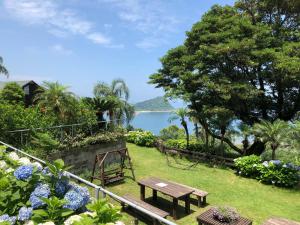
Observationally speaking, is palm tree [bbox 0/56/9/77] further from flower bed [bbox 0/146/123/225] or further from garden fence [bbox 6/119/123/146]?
flower bed [bbox 0/146/123/225]

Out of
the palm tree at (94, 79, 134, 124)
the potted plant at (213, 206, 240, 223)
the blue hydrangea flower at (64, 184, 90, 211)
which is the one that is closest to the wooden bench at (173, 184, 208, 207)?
the potted plant at (213, 206, 240, 223)

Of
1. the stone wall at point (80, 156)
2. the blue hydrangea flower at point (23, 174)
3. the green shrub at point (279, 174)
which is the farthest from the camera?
→ the green shrub at point (279, 174)

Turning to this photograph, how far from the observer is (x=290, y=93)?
60.2 ft

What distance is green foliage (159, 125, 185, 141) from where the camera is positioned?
2522 centimetres

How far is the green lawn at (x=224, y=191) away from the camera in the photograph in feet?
32.6

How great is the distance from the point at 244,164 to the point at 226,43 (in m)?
7.45

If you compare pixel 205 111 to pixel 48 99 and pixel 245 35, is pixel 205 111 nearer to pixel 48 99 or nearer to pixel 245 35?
pixel 245 35

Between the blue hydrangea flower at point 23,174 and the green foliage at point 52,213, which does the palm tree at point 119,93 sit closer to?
the blue hydrangea flower at point 23,174

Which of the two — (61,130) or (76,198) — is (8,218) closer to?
(76,198)

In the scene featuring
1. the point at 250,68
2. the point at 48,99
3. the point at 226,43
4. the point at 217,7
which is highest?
the point at 217,7

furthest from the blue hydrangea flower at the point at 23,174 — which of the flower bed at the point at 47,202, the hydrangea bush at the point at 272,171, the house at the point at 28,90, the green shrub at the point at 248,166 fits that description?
the house at the point at 28,90

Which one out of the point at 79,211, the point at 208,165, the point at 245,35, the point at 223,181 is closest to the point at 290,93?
the point at 245,35

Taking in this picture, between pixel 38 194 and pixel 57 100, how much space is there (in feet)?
37.1

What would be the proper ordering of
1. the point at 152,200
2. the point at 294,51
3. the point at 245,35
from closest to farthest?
the point at 152,200 < the point at 294,51 < the point at 245,35
